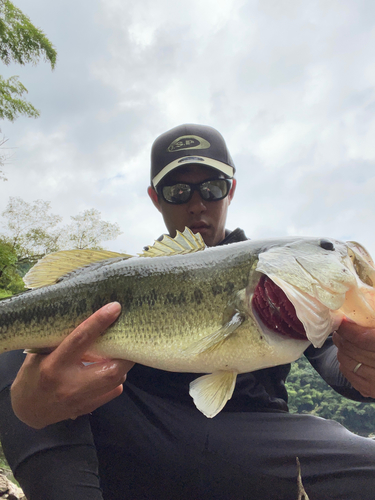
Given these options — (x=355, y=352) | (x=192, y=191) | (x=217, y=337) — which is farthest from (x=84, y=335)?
(x=192, y=191)

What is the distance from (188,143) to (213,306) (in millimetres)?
2306

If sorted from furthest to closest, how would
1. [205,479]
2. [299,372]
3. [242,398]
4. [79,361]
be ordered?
[299,372] → [242,398] → [205,479] → [79,361]

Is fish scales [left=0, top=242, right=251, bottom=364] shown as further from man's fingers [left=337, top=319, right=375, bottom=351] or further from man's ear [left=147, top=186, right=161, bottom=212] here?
man's ear [left=147, top=186, right=161, bottom=212]

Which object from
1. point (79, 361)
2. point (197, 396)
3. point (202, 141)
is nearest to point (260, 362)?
point (197, 396)

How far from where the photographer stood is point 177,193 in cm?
331

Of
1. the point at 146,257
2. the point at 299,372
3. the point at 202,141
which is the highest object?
the point at 202,141

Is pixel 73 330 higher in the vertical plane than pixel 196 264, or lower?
lower

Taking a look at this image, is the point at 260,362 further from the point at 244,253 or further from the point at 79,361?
the point at 79,361

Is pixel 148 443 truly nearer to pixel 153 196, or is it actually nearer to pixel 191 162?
pixel 191 162

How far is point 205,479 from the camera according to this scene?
2021 millimetres

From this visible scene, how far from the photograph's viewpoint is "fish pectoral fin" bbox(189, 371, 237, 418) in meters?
1.62

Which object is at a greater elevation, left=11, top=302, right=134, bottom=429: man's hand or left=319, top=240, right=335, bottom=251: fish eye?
left=319, top=240, right=335, bottom=251: fish eye

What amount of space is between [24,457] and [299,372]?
143 ft

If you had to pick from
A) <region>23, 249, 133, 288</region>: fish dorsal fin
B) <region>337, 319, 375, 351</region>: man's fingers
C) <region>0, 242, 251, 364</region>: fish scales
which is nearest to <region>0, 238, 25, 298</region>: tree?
<region>23, 249, 133, 288</region>: fish dorsal fin
